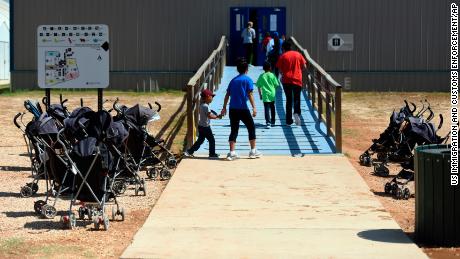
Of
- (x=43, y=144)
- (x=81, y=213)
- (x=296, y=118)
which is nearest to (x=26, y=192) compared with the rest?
(x=43, y=144)

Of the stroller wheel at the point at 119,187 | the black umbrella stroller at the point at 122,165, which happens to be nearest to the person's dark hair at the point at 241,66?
the black umbrella stroller at the point at 122,165

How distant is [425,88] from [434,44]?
1515 mm

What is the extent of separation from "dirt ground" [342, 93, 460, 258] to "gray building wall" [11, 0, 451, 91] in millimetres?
1216

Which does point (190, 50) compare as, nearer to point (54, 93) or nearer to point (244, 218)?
point (54, 93)

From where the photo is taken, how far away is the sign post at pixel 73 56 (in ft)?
55.6

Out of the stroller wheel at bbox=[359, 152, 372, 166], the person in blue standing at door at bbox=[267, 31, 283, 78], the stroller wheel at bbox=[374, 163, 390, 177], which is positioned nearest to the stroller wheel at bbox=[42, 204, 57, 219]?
the stroller wheel at bbox=[374, 163, 390, 177]

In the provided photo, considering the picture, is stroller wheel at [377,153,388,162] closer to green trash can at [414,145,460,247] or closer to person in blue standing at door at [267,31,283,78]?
green trash can at [414,145,460,247]

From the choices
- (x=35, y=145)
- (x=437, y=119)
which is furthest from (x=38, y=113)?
(x=437, y=119)

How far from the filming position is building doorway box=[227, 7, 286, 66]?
33344 millimetres

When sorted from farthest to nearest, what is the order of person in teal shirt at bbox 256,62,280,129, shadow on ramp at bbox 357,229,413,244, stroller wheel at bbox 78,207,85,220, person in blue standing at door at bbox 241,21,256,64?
person in blue standing at door at bbox 241,21,256,64
person in teal shirt at bbox 256,62,280,129
stroller wheel at bbox 78,207,85,220
shadow on ramp at bbox 357,229,413,244

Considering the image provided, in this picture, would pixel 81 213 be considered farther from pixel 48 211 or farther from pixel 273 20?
pixel 273 20

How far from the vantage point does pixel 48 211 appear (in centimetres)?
1204

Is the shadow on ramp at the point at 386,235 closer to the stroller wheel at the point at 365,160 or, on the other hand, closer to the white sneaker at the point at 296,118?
the stroller wheel at the point at 365,160

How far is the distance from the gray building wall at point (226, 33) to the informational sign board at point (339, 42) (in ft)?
0.55
